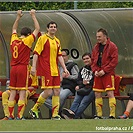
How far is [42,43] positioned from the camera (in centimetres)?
1609

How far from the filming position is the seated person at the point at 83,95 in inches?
683

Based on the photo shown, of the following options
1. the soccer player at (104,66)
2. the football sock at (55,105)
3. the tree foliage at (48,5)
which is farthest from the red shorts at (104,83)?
the tree foliage at (48,5)

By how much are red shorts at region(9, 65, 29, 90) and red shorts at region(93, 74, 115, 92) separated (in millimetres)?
1504

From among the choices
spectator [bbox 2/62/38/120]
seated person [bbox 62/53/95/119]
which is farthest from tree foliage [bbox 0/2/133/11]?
seated person [bbox 62/53/95/119]

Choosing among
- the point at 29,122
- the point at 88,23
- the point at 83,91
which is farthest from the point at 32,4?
the point at 29,122

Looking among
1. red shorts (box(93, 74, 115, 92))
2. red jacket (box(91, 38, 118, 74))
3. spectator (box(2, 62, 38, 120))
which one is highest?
red jacket (box(91, 38, 118, 74))

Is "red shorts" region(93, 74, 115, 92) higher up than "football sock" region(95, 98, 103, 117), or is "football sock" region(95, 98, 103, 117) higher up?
"red shorts" region(93, 74, 115, 92)

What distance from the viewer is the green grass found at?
13.3m

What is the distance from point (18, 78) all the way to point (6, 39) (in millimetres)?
2985

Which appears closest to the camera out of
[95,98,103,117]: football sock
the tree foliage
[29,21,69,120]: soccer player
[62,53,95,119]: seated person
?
[29,21,69,120]: soccer player

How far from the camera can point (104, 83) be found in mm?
16453

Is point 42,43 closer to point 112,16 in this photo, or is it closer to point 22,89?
point 22,89

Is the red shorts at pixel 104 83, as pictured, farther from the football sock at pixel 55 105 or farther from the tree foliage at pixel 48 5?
the tree foliage at pixel 48 5

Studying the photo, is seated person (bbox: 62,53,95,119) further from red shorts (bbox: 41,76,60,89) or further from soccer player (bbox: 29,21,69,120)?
red shorts (bbox: 41,76,60,89)
